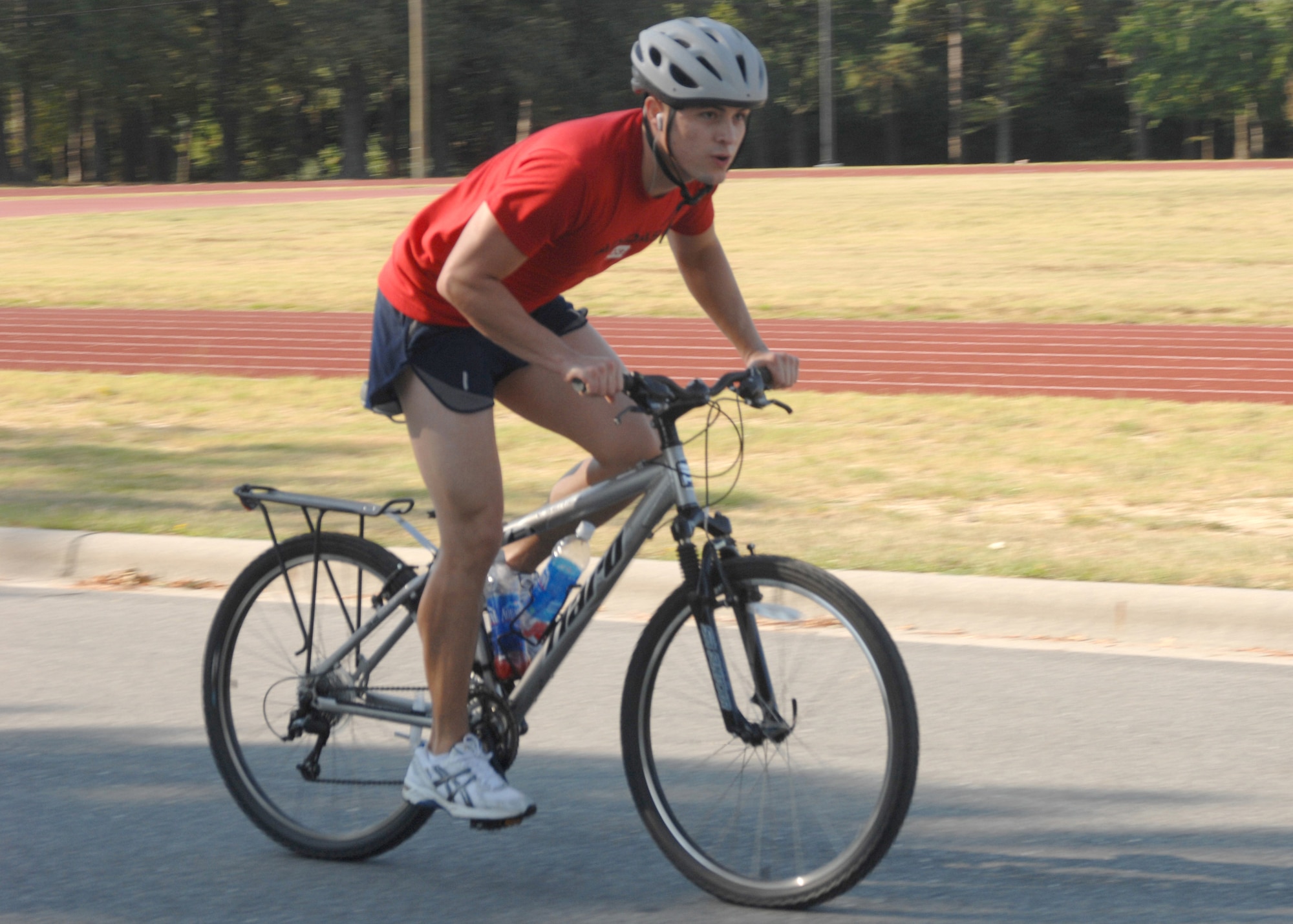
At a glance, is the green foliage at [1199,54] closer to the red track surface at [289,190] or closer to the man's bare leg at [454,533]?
the red track surface at [289,190]

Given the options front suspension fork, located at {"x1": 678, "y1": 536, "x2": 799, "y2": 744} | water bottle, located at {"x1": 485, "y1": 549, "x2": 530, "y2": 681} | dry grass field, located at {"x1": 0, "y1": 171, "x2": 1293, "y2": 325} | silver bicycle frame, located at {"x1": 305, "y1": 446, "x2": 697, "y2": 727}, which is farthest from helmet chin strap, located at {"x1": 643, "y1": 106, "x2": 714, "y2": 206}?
dry grass field, located at {"x1": 0, "y1": 171, "x2": 1293, "y2": 325}

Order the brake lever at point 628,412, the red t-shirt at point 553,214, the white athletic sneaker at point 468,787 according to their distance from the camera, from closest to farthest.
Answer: the red t-shirt at point 553,214 < the brake lever at point 628,412 < the white athletic sneaker at point 468,787

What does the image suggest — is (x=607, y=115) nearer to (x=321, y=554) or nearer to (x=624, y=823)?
(x=321, y=554)

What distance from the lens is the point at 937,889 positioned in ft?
12.2

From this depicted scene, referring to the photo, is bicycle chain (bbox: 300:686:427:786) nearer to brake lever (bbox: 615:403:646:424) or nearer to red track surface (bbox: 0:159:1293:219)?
brake lever (bbox: 615:403:646:424)

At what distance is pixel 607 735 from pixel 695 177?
192cm

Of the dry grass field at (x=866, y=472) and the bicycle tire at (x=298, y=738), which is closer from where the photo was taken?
the bicycle tire at (x=298, y=738)

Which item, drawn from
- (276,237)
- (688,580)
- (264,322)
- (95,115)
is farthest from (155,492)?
(95,115)

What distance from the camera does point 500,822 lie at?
3.79 m

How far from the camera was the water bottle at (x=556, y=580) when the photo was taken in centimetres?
386

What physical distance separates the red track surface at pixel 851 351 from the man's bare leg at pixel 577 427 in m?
7.49

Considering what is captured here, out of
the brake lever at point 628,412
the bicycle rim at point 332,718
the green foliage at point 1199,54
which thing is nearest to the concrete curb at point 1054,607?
the bicycle rim at point 332,718

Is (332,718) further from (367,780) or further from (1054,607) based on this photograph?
(1054,607)

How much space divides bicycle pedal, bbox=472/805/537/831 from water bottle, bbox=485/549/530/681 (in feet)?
0.99
